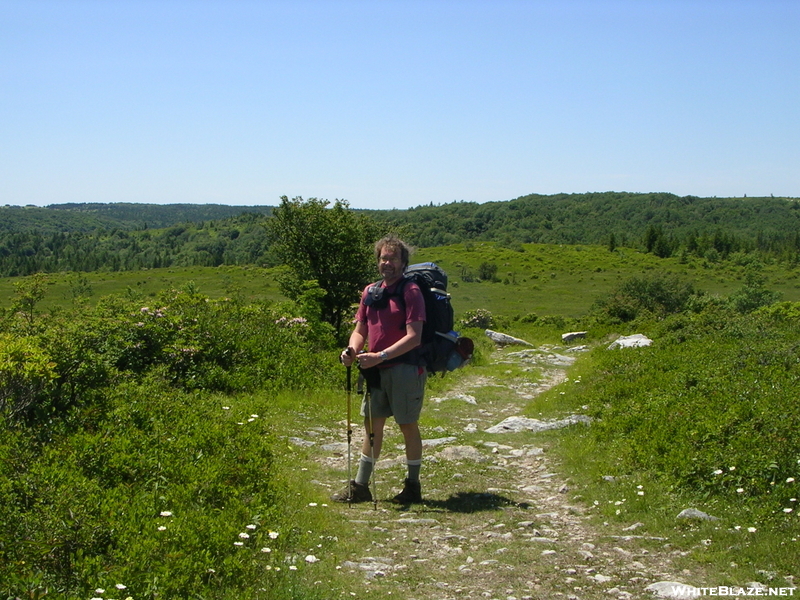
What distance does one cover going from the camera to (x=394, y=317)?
6730mm

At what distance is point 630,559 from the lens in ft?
16.8

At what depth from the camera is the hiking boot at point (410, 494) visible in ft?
22.4

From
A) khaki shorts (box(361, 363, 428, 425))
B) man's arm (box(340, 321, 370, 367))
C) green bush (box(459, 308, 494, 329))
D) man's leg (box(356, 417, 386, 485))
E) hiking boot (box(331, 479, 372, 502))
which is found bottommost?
green bush (box(459, 308, 494, 329))

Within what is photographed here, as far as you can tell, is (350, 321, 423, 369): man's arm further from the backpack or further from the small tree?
the small tree

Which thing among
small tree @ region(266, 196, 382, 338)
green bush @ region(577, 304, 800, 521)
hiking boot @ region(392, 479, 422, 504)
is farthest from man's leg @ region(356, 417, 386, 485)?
small tree @ region(266, 196, 382, 338)

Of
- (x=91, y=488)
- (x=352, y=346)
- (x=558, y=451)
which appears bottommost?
(x=558, y=451)

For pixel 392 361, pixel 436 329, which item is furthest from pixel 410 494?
pixel 436 329

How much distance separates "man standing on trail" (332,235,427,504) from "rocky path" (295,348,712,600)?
0.36m

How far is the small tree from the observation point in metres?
26.0

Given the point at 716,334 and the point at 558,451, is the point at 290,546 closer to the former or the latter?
the point at 558,451

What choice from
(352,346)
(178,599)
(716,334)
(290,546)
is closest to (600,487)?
(352,346)

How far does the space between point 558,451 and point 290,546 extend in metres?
4.87

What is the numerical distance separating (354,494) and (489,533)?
5.16 ft

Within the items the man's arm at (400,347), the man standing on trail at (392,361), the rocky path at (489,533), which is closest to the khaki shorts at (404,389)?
the man standing on trail at (392,361)
